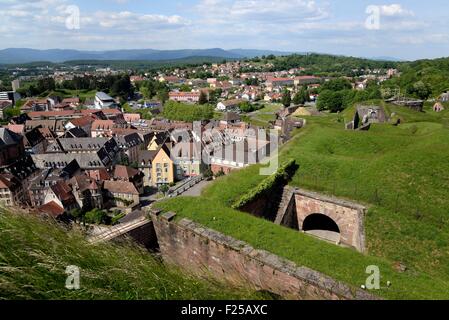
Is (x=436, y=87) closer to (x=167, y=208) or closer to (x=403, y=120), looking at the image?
(x=403, y=120)

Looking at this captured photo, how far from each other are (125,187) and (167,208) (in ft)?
88.1

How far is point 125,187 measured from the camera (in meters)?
36.9

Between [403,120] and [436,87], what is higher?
[436,87]

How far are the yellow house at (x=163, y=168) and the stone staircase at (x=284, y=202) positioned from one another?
Answer: 26.8 meters

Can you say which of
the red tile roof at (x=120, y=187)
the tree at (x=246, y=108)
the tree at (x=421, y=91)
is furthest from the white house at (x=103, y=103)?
the tree at (x=421, y=91)

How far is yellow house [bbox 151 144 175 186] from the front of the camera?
4150 cm

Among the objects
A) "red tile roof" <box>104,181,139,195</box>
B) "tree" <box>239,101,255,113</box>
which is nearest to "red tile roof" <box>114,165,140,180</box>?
"red tile roof" <box>104,181,139,195</box>

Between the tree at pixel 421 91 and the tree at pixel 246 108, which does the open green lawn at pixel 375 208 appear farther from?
the tree at pixel 246 108

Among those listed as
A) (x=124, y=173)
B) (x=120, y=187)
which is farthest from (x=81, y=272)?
(x=124, y=173)

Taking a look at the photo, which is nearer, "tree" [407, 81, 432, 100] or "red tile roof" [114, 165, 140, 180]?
"red tile roof" [114, 165, 140, 180]

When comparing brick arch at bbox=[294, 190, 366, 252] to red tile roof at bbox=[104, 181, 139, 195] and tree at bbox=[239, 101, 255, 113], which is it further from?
tree at bbox=[239, 101, 255, 113]

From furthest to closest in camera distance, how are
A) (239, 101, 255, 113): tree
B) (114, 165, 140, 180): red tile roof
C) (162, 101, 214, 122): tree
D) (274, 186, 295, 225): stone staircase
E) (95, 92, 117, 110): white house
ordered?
(95, 92, 117, 110): white house, (239, 101, 255, 113): tree, (162, 101, 214, 122): tree, (114, 165, 140, 180): red tile roof, (274, 186, 295, 225): stone staircase

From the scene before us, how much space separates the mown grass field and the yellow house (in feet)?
121

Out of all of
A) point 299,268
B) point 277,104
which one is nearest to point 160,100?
point 277,104
